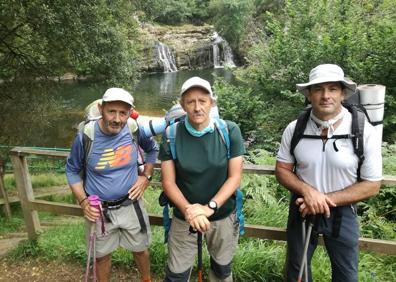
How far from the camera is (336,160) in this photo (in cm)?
231

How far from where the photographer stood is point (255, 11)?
46.1 m

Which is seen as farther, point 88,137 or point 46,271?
point 46,271

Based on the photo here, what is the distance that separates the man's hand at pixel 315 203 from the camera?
2322 mm

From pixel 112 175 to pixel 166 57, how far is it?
37.7 meters

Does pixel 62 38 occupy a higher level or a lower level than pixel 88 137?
higher

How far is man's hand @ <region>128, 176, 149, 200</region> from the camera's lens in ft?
9.59

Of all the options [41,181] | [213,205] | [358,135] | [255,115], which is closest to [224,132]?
[213,205]

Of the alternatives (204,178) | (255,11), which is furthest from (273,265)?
(255,11)

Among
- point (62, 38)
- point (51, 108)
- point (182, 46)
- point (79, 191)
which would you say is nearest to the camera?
point (79, 191)

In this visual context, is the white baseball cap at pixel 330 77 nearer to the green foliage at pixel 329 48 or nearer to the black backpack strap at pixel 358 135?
the black backpack strap at pixel 358 135

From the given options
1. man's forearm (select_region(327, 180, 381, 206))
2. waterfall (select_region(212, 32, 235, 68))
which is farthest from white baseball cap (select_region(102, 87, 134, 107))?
waterfall (select_region(212, 32, 235, 68))

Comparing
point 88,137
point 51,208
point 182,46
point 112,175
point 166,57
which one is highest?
point 182,46

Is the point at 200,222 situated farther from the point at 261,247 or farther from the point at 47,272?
the point at 47,272

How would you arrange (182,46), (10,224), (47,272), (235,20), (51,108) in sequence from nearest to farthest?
(47,272) < (10,224) < (51,108) < (182,46) < (235,20)
